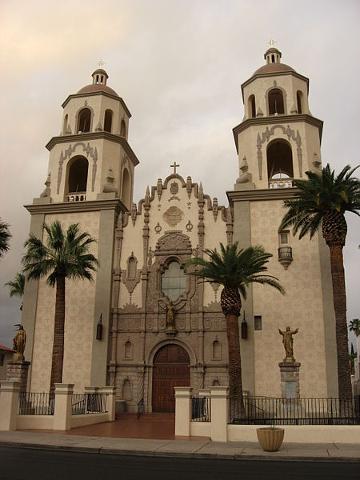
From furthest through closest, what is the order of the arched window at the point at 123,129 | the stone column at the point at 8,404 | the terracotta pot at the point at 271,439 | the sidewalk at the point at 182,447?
1. the arched window at the point at 123,129
2. the stone column at the point at 8,404
3. the terracotta pot at the point at 271,439
4. the sidewalk at the point at 182,447

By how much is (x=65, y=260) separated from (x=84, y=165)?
12.5 m

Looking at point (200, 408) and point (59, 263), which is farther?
point (59, 263)

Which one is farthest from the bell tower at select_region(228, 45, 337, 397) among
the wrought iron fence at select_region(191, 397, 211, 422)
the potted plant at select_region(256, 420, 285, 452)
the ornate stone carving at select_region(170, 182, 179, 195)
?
the potted plant at select_region(256, 420, 285, 452)

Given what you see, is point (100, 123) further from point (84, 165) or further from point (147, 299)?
point (147, 299)

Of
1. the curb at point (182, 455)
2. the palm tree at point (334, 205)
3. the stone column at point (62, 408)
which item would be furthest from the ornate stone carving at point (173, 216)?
the curb at point (182, 455)

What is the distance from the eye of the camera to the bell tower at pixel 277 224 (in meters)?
28.2

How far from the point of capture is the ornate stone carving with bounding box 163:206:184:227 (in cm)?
3371

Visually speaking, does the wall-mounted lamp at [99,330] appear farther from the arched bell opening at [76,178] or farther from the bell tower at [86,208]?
the arched bell opening at [76,178]

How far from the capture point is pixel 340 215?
2514 centimetres

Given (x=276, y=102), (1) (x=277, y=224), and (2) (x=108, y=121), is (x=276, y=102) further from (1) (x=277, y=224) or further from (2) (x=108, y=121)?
(2) (x=108, y=121)

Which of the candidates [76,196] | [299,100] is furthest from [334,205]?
[76,196]

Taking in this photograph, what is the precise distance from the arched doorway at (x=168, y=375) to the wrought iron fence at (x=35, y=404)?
21.7ft

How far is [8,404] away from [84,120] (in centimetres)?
2475

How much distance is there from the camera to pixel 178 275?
107ft
